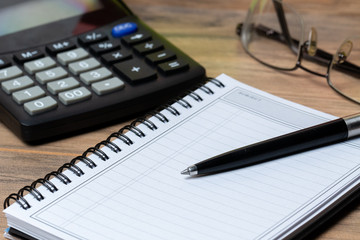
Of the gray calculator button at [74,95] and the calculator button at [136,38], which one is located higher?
the calculator button at [136,38]

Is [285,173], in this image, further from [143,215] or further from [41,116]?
[41,116]

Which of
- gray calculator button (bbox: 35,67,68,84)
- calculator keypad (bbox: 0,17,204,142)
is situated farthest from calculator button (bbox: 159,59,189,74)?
gray calculator button (bbox: 35,67,68,84)

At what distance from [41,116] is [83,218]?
0.50 feet

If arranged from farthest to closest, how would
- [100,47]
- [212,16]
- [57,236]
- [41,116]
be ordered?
1. [212,16]
2. [100,47]
3. [41,116]
4. [57,236]

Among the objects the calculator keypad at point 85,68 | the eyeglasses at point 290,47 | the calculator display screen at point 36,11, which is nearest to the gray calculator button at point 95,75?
the calculator keypad at point 85,68

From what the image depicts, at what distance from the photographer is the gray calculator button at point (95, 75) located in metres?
0.61

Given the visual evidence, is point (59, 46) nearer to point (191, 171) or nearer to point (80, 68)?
point (80, 68)

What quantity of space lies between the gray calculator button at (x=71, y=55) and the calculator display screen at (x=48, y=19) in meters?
0.04

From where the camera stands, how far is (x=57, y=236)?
1.37ft

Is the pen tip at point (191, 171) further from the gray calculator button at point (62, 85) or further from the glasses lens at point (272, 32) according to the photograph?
the glasses lens at point (272, 32)

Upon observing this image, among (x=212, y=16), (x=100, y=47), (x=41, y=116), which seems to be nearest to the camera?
(x=41, y=116)

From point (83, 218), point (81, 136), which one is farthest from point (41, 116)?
point (83, 218)

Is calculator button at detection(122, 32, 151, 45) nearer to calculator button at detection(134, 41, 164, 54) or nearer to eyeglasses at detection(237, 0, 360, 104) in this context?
calculator button at detection(134, 41, 164, 54)

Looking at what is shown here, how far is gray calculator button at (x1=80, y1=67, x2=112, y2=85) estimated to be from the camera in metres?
0.61
